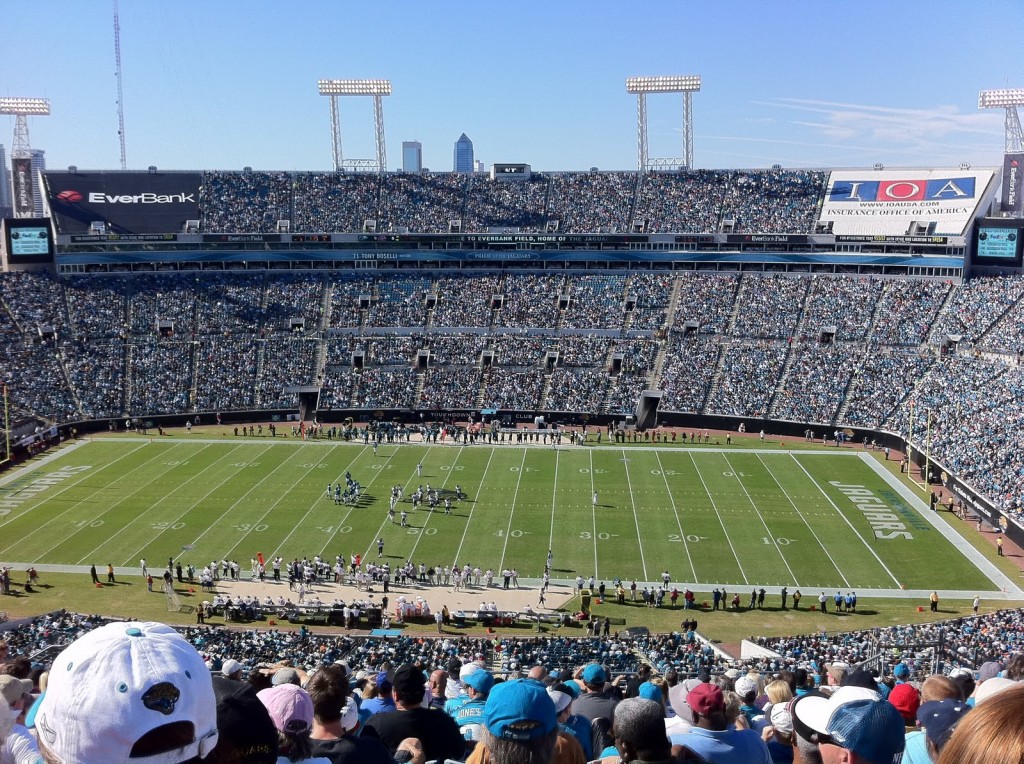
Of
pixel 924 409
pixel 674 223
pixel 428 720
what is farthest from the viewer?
pixel 674 223

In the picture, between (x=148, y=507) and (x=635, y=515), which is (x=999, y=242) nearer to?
(x=635, y=515)

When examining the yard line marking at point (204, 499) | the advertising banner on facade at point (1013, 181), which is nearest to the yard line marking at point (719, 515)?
the yard line marking at point (204, 499)

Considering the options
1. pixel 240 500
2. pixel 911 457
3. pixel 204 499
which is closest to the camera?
pixel 240 500

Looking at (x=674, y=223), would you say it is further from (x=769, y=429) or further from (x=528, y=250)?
(x=769, y=429)

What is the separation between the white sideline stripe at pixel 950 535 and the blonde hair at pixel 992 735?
30752 millimetres

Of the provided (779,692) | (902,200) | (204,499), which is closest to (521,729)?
(779,692)

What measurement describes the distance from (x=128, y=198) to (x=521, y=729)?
224 feet

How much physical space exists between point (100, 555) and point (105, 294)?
32141 millimetres

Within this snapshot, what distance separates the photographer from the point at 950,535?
34375 millimetres

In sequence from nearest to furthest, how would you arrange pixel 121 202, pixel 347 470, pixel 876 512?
pixel 876 512
pixel 347 470
pixel 121 202

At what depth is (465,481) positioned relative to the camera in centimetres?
4109

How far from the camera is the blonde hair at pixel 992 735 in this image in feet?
7.65

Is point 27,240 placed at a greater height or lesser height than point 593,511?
greater

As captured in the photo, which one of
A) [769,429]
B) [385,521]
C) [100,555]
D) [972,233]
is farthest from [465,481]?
[972,233]
